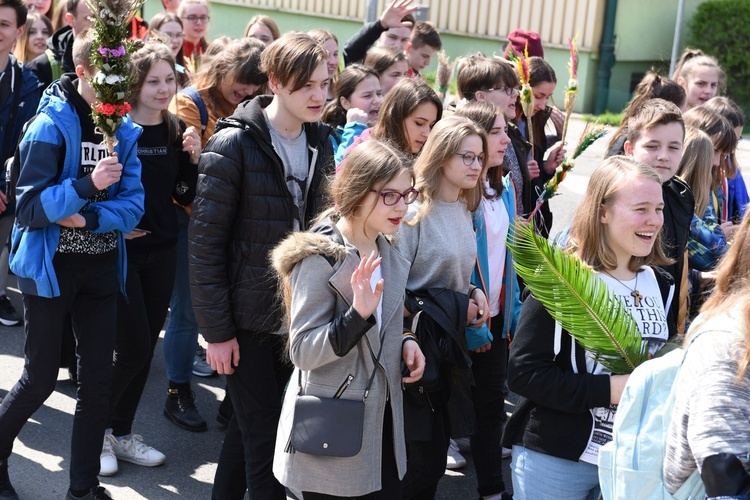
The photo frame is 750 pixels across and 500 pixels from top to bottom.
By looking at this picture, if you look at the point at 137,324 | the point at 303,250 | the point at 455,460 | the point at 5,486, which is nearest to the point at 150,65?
the point at 137,324

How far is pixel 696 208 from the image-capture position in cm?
500

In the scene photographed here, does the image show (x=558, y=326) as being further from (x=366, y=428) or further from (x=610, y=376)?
(x=366, y=428)

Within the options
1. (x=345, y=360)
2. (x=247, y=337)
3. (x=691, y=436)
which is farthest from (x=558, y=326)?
(x=247, y=337)

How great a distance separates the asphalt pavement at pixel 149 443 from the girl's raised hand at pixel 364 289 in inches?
51.6

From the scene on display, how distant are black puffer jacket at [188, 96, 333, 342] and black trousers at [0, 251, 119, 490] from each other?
63cm

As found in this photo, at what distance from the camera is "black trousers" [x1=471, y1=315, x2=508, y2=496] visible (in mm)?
4609

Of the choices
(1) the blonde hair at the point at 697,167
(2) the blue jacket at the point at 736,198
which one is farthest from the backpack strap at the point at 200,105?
(2) the blue jacket at the point at 736,198

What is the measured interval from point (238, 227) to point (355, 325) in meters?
0.99

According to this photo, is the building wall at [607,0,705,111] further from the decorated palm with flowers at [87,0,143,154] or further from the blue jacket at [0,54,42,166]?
the decorated palm with flowers at [87,0,143,154]

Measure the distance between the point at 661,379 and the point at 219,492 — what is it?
2231 mm

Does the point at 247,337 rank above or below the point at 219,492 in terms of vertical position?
above

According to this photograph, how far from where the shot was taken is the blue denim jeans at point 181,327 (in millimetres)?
5387

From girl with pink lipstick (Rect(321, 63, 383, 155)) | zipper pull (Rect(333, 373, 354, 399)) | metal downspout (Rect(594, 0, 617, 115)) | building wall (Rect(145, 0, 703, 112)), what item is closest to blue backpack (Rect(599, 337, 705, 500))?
zipper pull (Rect(333, 373, 354, 399))

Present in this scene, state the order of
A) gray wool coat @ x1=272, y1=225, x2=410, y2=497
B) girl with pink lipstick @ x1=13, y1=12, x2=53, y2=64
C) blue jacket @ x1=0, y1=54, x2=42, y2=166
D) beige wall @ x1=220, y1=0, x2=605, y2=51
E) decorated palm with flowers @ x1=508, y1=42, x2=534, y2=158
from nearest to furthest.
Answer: gray wool coat @ x1=272, y1=225, x2=410, y2=497, blue jacket @ x1=0, y1=54, x2=42, y2=166, decorated palm with flowers @ x1=508, y1=42, x2=534, y2=158, girl with pink lipstick @ x1=13, y1=12, x2=53, y2=64, beige wall @ x1=220, y1=0, x2=605, y2=51
